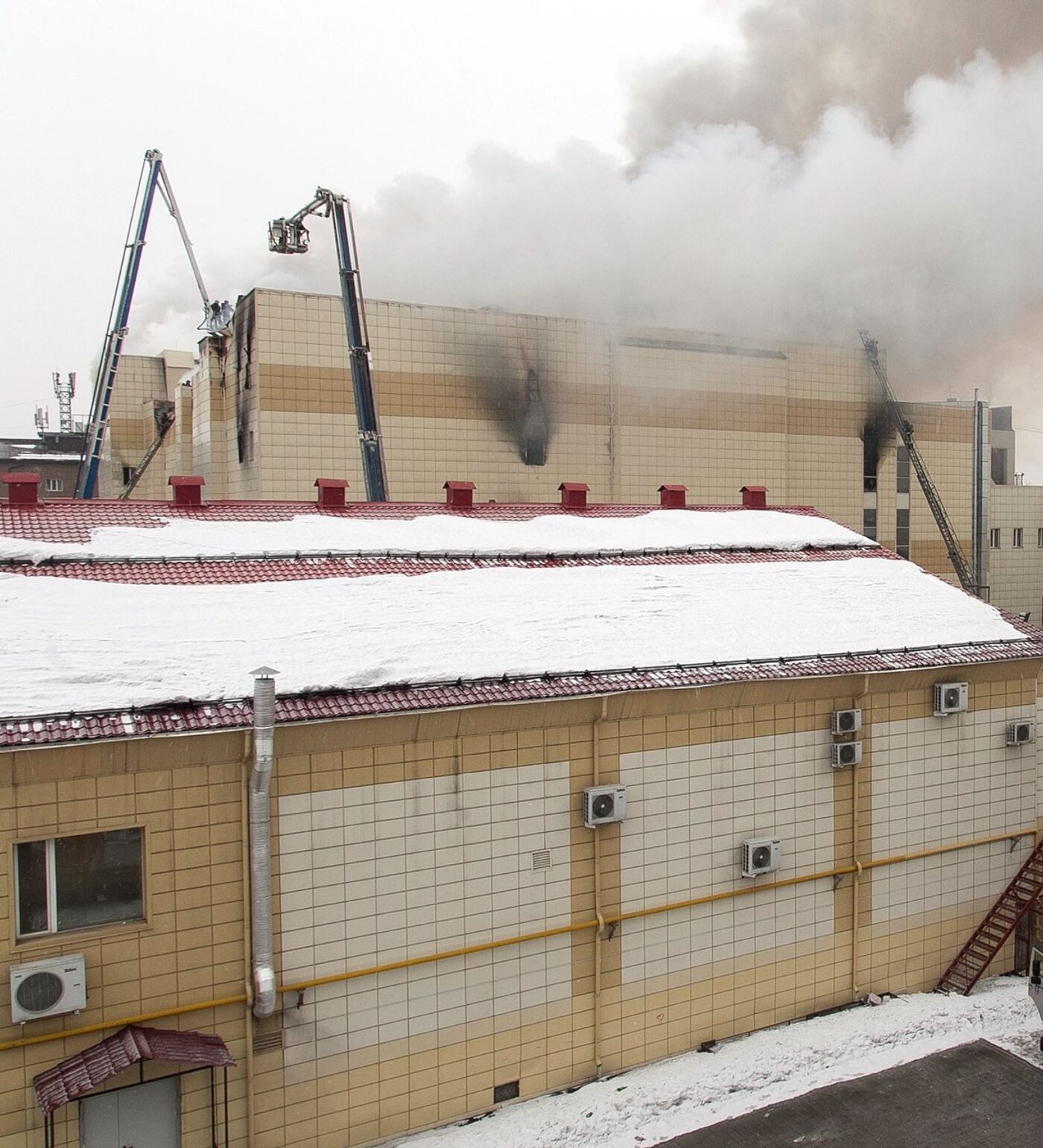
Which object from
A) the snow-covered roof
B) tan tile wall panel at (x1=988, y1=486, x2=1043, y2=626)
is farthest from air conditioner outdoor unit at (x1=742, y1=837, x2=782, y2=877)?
tan tile wall panel at (x1=988, y1=486, x2=1043, y2=626)

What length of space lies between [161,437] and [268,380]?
12204mm

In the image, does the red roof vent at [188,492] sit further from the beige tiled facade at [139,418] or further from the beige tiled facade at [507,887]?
the beige tiled facade at [139,418]

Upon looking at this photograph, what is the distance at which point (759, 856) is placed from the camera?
1118cm

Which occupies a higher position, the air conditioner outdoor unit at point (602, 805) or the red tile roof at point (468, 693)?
the red tile roof at point (468, 693)

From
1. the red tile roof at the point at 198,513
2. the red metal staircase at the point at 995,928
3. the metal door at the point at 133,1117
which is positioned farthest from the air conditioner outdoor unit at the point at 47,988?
the red metal staircase at the point at 995,928

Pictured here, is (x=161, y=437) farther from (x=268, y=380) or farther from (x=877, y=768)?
(x=877, y=768)

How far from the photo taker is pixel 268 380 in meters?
22.7

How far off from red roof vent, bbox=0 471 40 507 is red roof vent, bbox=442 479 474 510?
6.14 metres

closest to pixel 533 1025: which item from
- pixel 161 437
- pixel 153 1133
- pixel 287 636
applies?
pixel 153 1133

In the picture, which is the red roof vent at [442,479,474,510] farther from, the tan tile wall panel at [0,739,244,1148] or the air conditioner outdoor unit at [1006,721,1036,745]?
the air conditioner outdoor unit at [1006,721,1036,745]

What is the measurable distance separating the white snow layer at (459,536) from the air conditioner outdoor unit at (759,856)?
480 centimetres

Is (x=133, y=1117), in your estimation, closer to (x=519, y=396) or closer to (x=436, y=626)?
(x=436, y=626)

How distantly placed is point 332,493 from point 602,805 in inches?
286

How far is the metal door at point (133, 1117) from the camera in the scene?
8148 millimetres
